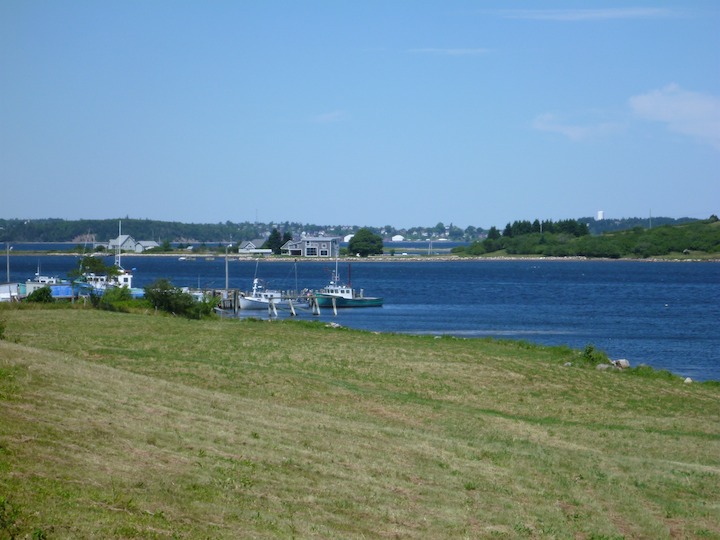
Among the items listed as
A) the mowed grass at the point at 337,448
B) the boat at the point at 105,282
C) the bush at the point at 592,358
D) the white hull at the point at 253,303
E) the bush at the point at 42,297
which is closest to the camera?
the mowed grass at the point at 337,448

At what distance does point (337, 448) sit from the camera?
17141mm

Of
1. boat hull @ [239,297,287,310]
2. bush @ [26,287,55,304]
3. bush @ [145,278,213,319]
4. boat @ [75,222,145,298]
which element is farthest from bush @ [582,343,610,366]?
boat hull @ [239,297,287,310]

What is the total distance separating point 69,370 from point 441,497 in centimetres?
880

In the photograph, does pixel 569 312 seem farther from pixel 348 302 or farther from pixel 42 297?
pixel 42 297

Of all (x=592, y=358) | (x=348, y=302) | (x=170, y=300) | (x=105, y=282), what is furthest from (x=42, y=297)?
(x=348, y=302)

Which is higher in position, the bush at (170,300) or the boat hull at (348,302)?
the bush at (170,300)

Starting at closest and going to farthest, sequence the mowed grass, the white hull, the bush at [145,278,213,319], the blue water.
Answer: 1. the mowed grass
2. the bush at [145,278,213,319]
3. the blue water
4. the white hull

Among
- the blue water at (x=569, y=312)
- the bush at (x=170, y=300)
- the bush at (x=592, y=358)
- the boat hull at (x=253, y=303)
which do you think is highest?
the bush at (x=170, y=300)

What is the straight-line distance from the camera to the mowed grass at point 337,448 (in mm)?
11984

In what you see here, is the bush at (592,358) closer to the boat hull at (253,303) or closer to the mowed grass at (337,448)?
the mowed grass at (337,448)

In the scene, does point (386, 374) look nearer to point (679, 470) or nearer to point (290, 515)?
point (679, 470)

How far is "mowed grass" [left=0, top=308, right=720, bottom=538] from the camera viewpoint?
1198 cm

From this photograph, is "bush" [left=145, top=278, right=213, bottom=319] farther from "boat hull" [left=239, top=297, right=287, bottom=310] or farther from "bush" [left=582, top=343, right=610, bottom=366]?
"boat hull" [left=239, top=297, right=287, bottom=310]

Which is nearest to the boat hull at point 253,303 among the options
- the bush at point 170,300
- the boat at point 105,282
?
the boat at point 105,282
